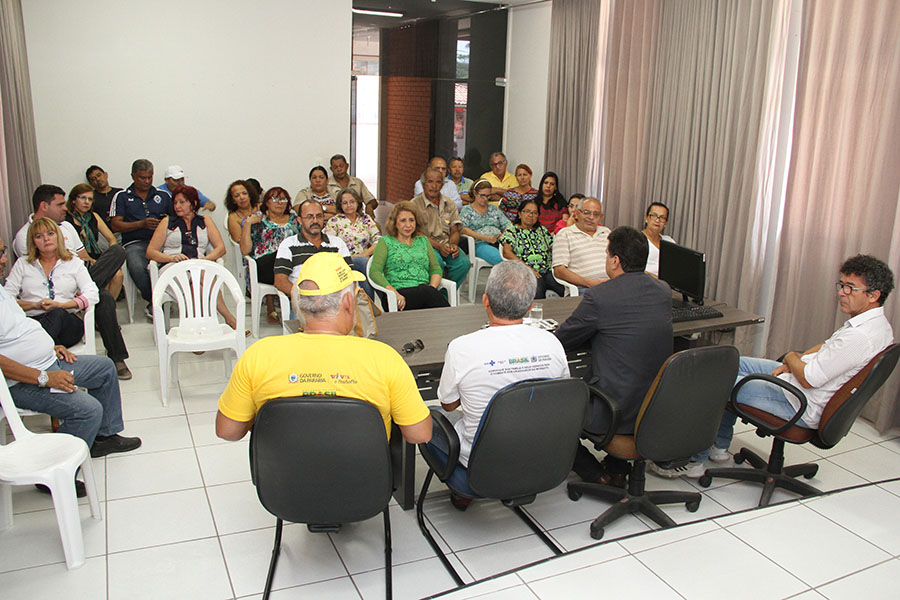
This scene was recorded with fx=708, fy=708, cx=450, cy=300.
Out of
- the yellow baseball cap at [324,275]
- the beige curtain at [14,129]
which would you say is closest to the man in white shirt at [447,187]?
the beige curtain at [14,129]

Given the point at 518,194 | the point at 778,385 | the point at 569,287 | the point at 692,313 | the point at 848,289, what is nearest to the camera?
the point at 848,289

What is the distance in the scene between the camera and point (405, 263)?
199 inches

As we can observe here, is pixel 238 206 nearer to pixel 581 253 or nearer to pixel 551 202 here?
pixel 581 253

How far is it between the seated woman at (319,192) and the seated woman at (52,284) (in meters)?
2.83

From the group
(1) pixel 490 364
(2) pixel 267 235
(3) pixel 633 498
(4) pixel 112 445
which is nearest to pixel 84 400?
(4) pixel 112 445

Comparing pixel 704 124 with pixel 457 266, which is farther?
pixel 457 266

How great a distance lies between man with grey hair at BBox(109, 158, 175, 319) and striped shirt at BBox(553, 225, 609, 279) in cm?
328

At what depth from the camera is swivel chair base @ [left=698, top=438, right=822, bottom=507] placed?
3438 mm

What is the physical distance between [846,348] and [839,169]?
2.02 m

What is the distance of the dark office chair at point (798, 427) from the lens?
119 inches

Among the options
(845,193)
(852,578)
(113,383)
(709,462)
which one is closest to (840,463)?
(709,462)

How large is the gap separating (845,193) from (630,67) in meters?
2.48

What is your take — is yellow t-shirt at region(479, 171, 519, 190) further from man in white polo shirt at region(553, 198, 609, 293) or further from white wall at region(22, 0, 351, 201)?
man in white polo shirt at region(553, 198, 609, 293)

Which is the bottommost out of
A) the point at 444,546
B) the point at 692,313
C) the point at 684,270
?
the point at 444,546
